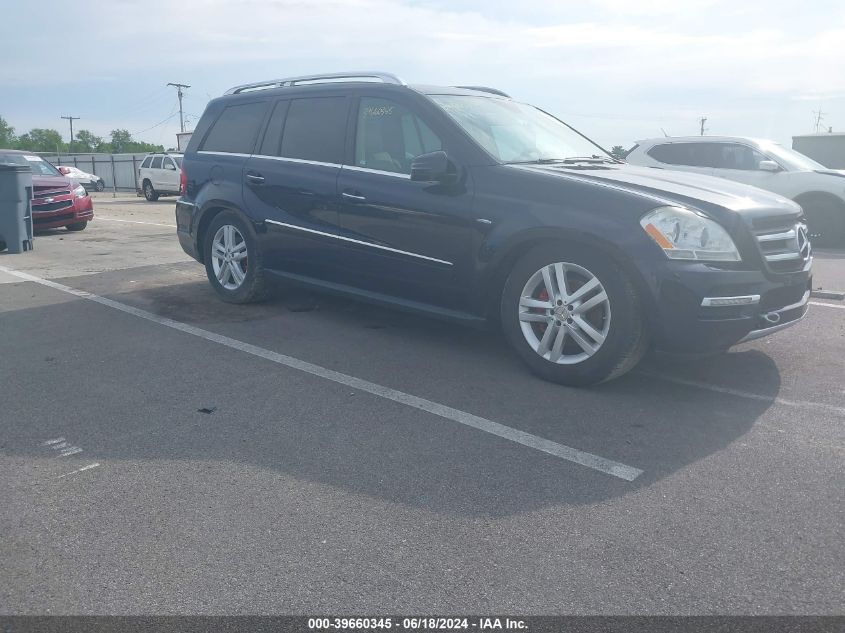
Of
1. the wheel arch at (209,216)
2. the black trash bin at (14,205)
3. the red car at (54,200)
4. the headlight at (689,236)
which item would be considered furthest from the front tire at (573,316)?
the red car at (54,200)

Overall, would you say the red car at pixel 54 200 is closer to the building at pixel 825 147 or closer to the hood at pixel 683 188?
the hood at pixel 683 188

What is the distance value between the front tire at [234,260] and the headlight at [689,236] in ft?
11.5

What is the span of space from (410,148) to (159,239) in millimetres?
8473

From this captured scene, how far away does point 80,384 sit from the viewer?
497cm

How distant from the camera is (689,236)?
4.40 metres

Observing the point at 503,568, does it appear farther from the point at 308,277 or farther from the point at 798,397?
the point at 308,277

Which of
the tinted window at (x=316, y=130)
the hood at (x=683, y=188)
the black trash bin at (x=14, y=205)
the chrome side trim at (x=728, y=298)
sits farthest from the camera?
the black trash bin at (x=14, y=205)

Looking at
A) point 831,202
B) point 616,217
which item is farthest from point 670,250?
point 831,202

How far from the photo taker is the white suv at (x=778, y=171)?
39.2 ft

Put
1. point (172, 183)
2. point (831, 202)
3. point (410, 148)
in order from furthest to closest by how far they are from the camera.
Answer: point (172, 183) < point (831, 202) < point (410, 148)

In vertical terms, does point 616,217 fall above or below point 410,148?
below

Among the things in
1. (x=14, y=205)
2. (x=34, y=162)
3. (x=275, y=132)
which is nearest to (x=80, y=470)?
(x=275, y=132)

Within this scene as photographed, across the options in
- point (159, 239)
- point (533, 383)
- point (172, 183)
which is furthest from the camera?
point (172, 183)

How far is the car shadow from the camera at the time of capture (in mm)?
3617
